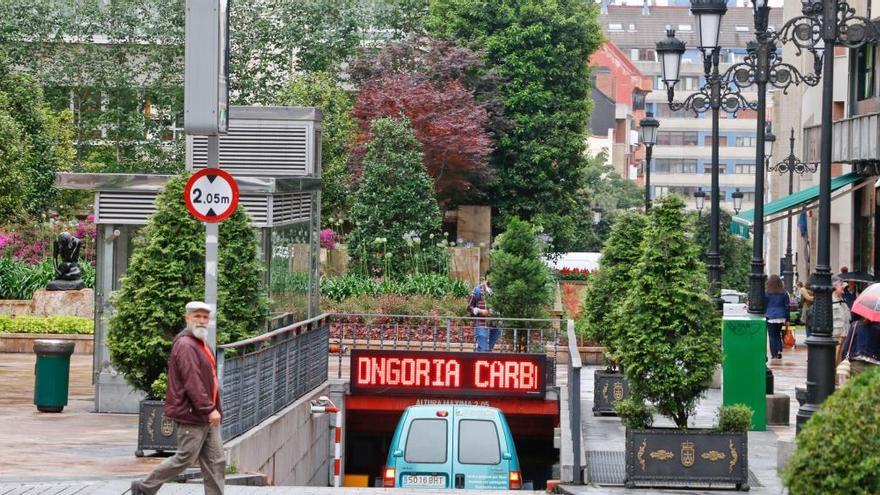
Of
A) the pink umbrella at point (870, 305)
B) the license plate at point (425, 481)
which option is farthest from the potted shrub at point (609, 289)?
the pink umbrella at point (870, 305)

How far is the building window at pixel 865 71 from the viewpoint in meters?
35.8

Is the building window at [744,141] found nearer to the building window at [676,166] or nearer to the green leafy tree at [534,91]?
the building window at [676,166]

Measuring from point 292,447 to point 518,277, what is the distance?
11954 mm

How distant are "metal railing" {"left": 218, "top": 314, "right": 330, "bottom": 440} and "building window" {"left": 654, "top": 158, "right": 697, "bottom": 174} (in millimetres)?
133047

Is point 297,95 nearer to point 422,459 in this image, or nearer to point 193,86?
point 422,459

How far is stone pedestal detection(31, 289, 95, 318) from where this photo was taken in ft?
115

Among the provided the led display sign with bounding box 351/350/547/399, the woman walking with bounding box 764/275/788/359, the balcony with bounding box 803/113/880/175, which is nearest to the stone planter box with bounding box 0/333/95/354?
the led display sign with bounding box 351/350/547/399

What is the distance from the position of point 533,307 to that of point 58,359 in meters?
13.1

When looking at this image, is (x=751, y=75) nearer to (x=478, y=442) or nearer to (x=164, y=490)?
(x=478, y=442)

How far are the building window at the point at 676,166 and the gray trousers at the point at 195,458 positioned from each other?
144641 mm

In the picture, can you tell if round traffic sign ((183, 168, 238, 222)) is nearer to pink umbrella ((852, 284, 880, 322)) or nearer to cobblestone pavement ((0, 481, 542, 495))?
cobblestone pavement ((0, 481, 542, 495))

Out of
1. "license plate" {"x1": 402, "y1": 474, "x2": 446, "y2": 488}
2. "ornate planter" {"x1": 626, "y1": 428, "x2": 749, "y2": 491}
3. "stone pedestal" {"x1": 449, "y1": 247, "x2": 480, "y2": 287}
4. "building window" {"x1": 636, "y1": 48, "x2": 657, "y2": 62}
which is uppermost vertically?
"building window" {"x1": 636, "y1": 48, "x2": 657, "y2": 62}

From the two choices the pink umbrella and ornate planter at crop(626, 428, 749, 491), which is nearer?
ornate planter at crop(626, 428, 749, 491)

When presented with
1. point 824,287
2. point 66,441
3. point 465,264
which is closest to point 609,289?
point 824,287
